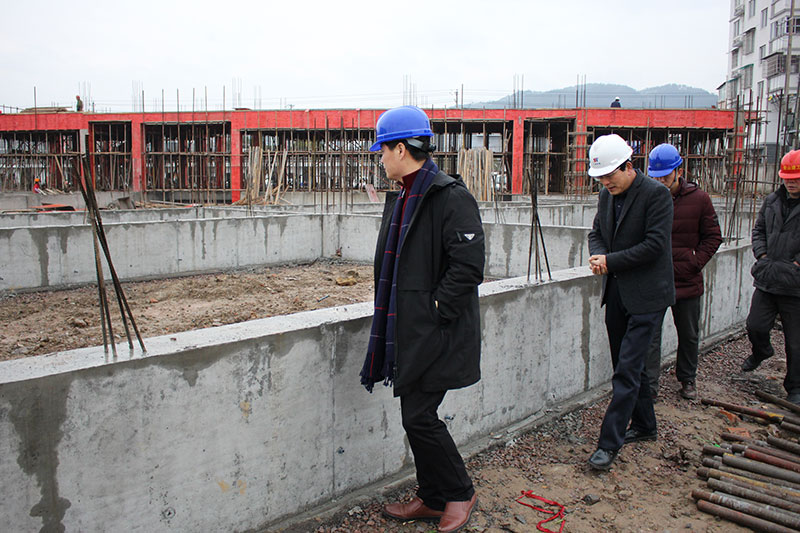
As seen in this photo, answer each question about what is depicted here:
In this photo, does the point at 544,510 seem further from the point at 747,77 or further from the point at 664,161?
the point at 747,77

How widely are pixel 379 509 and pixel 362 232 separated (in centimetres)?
957

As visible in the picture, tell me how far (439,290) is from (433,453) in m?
0.79

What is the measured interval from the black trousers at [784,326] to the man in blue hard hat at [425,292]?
11.7 feet

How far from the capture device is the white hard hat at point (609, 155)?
3617 mm

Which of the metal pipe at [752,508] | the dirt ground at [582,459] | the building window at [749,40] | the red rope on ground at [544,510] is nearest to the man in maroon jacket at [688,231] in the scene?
the dirt ground at [582,459]

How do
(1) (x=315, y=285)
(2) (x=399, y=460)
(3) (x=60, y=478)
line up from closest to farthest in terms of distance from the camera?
1. (3) (x=60, y=478)
2. (2) (x=399, y=460)
3. (1) (x=315, y=285)

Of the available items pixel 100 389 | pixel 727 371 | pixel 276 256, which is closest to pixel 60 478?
pixel 100 389

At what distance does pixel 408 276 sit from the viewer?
8.77 ft

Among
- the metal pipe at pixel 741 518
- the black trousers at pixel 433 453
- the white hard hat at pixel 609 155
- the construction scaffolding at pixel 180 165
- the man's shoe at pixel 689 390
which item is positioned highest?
the construction scaffolding at pixel 180 165

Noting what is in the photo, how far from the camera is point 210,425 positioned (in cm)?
264

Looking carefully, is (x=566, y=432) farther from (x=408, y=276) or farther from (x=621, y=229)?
(x=408, y=276)

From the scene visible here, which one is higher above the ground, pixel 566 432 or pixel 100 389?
pixel 100 389

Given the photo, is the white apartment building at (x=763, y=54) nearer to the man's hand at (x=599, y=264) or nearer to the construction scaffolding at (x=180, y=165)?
the construction scaffolding at (x=180, y=165)

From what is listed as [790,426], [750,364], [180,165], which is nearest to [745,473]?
[790,426]
